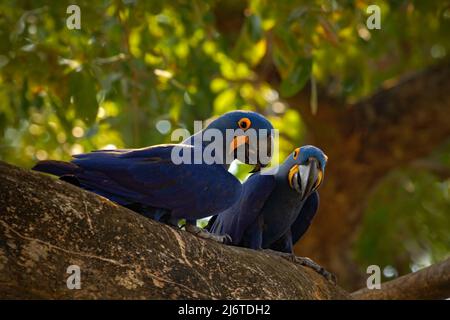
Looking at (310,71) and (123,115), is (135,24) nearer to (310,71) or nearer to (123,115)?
(123,115)

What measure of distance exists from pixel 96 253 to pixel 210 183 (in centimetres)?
116

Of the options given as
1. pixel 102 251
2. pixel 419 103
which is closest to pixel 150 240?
pixel 102 251

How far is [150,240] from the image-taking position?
4062 mm

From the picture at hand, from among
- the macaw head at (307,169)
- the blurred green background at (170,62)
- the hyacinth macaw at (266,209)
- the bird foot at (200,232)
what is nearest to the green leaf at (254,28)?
the blurred green background at (170,62)

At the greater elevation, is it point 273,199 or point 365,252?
point 365,252

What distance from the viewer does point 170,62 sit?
8062mm

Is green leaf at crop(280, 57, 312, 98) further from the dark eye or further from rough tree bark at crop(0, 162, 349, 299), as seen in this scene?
rough tree bark at crop(0, 162, 349, 299)

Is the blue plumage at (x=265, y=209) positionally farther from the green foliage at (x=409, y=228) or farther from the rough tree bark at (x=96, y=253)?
the green foliage at (x=409, y=228)

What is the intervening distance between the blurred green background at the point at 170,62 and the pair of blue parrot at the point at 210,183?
1.16 metres

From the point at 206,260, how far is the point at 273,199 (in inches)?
62.0

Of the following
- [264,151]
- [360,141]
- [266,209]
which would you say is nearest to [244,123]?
[264,151]

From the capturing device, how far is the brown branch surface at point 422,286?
535 cm

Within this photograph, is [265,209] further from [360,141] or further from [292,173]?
[360,141]

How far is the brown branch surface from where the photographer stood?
211 inches
